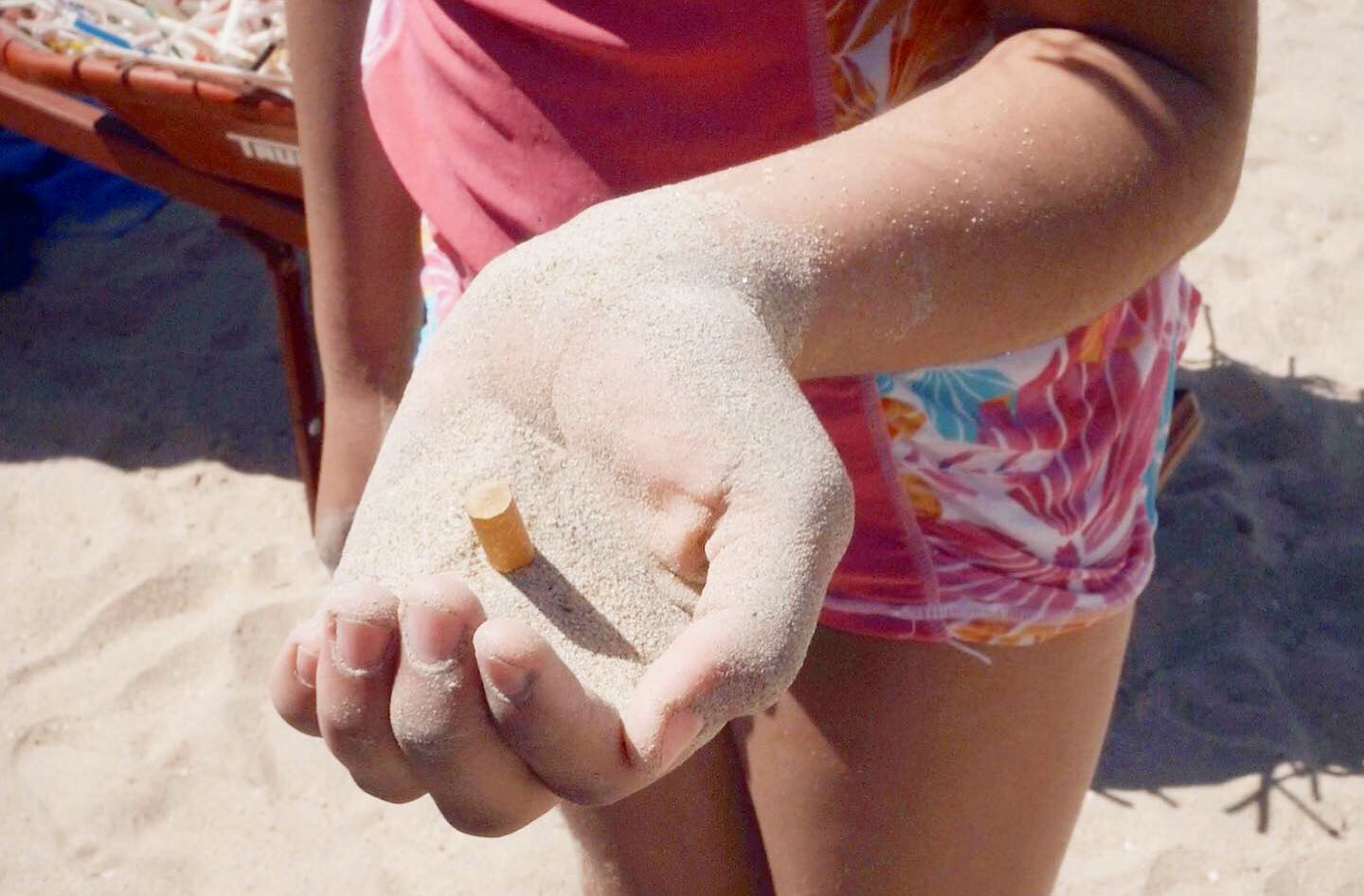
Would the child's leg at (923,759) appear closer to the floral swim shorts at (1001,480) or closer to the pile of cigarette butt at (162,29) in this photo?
the floral swim shorts at (1001,480)

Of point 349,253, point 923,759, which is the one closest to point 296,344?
point 349,253

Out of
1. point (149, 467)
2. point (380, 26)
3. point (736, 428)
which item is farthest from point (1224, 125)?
point (149, 467)

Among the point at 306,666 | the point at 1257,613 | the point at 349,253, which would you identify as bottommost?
the point at 1257,613

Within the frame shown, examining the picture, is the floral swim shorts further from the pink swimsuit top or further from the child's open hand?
the child's open hand

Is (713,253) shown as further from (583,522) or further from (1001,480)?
(1001,480)

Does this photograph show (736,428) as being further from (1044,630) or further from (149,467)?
(149,467)

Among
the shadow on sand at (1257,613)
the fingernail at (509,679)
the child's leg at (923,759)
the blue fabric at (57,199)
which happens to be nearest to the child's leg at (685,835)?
the child's leg at (923,759)

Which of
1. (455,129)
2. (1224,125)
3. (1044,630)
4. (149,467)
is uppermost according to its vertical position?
(1224,125)
